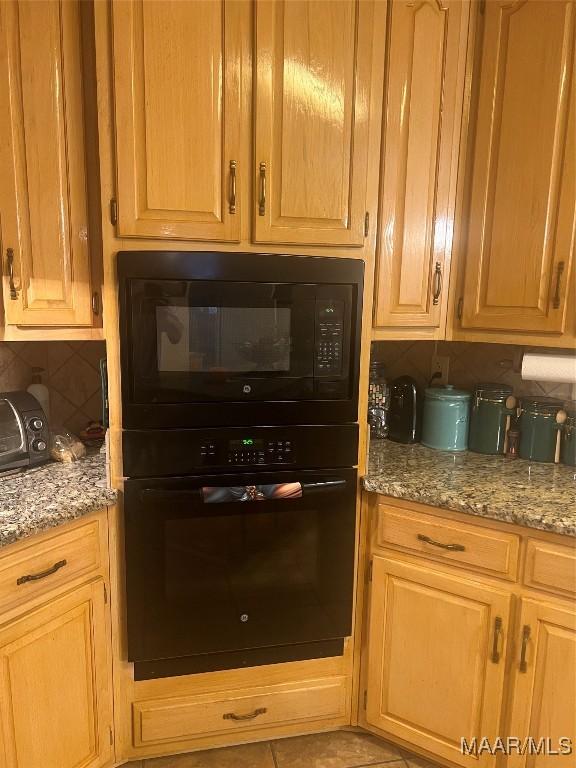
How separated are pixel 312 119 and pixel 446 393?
102 centimetres

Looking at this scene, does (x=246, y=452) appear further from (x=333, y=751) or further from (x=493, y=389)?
(x=333, y=751)

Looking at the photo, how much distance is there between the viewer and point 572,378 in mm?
1717

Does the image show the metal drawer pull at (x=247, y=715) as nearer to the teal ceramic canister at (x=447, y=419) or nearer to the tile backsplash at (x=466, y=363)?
the teal ceramic canister at (x=447, y=419)

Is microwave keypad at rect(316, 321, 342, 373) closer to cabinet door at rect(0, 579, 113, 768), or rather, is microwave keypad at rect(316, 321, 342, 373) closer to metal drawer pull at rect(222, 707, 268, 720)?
cabinet door at rect(0, 579, 113, 768)

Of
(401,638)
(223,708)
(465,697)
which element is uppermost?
(401,638)

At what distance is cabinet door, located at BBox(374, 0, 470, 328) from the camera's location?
1.63 meters

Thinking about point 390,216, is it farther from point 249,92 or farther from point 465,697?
point 465,697

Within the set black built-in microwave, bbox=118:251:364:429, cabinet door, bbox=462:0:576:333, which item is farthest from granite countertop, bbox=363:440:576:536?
cabinet door, bbox=462:0:576:333

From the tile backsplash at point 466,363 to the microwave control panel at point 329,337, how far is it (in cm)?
62

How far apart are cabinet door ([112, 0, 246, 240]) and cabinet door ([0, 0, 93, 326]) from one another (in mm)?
159

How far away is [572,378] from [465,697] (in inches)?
39.3

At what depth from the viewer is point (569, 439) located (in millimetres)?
1824

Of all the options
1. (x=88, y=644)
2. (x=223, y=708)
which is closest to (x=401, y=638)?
(x=223, y=708)

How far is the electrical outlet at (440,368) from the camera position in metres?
2.18
